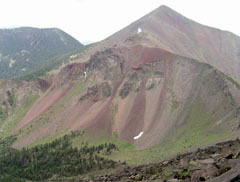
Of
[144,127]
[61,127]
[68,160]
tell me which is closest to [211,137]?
[144,127]

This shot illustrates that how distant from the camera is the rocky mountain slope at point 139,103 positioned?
82375 millimetres

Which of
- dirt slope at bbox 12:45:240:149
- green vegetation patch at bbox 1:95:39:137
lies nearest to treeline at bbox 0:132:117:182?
dirt slope at bbox 12:45:240:149

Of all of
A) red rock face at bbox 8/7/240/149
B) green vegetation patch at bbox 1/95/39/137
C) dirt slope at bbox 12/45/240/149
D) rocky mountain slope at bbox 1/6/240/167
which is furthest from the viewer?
green vegetation patch at bbox 1/95/39/137

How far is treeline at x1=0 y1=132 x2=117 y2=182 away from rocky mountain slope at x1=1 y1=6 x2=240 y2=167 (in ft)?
20.2

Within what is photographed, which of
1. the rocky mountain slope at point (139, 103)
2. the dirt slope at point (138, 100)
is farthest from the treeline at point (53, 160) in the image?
the dirt slope at point (138, 100)

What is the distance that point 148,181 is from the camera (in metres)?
29.6

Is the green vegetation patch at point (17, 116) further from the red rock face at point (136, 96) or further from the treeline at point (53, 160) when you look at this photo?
the treeline at point (53, 160)

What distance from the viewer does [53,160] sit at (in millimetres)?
94562

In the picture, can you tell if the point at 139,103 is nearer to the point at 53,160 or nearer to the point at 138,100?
the point at 138,100

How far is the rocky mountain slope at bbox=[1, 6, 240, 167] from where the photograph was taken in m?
82.4

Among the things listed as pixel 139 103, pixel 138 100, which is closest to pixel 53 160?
pixel 139 103

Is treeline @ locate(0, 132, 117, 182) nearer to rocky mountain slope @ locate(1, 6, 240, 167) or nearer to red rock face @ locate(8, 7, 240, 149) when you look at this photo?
rocky mountain slope @ locate(1, 6, 240, 167)

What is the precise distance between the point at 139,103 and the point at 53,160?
44.1m

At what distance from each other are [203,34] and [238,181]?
654 feet
